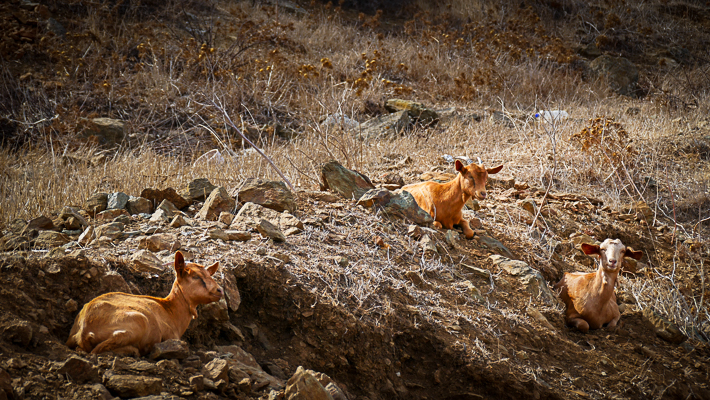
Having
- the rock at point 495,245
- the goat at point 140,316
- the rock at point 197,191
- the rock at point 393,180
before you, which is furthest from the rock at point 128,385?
the rock at point 393,180

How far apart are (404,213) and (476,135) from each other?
3999 millimetres

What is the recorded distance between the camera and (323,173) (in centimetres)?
489

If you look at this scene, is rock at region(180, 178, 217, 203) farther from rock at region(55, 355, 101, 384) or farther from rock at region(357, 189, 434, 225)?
rock at region(55, 355, 101, 384)

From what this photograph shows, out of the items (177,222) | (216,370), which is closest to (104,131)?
(177,222)

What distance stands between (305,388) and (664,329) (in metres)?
3.44

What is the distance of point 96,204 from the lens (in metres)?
4.02

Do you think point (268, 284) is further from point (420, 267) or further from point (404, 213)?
point (404, 213)

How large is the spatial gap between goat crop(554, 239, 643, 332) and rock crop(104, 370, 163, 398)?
3.37 m

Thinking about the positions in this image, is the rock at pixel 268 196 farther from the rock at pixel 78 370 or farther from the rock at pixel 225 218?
the rock at pixel 78 370

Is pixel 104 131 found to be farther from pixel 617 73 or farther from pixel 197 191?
pixel 617 73

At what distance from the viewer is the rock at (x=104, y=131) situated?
8352mm

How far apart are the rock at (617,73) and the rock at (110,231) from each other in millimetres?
12064

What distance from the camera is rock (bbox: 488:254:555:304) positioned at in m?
4.39

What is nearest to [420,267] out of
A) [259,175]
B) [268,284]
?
[268,284]
